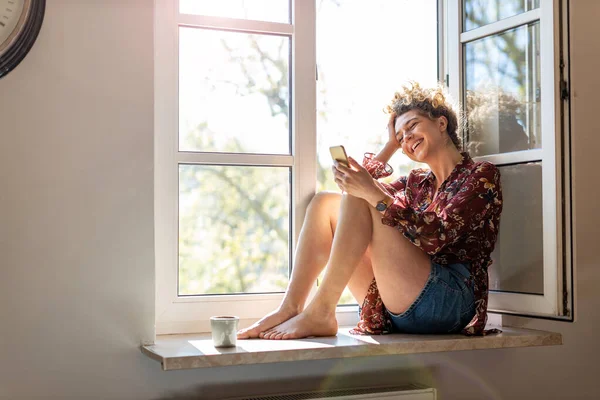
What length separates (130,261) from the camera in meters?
2.17

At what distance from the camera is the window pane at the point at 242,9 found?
2650 mm

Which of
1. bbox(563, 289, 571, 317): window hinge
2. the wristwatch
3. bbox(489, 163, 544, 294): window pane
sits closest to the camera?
the wristwatch

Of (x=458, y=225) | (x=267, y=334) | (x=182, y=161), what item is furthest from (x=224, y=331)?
(x=458, y=225)

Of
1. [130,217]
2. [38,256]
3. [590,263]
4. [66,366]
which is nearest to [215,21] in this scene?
[130,217]

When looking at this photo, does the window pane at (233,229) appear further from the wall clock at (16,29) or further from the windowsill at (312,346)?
the wall clock at (16,29)

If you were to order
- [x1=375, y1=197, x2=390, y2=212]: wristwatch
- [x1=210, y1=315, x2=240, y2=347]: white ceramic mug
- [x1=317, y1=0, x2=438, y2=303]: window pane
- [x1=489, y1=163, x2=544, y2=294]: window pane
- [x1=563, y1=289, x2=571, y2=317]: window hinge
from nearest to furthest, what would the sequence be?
[x1=210, y1=315, x2=240, y2=347]: white ceramic mug
[x1=375, y1=197, x2=390, y2=212]: wristwatch
[x1=563, y1=289, x2=571, y2=317]: window hinge
[x1=489, y1=163, x2=544, y2=294]: window pane
[x1=317, y1=0, x2=438, y2=303]: window pane

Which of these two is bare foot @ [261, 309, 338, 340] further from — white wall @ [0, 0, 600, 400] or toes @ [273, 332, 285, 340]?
white wall @ [0, 0, 600, 400]

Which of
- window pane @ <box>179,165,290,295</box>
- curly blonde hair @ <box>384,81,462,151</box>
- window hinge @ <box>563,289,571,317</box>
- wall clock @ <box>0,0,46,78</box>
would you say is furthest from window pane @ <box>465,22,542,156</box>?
wall clock @ <box>0,0,46,78</box>

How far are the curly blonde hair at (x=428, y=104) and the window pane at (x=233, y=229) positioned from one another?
0.51 meters

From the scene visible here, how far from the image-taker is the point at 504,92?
2760mm

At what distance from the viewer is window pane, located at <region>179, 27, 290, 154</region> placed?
2631 mm

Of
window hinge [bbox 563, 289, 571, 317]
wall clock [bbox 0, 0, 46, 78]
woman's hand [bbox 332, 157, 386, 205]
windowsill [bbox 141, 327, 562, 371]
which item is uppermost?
wall clock [bbox 0, 0, 46, 78]

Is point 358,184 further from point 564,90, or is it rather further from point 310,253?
point 564,90

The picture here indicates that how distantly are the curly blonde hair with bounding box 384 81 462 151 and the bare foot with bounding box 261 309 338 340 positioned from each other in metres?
0.83
